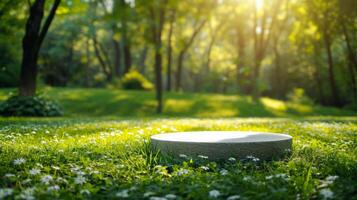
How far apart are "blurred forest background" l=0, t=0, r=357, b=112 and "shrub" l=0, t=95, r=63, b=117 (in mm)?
2592

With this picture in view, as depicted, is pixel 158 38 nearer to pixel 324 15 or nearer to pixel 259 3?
pixel 259 3

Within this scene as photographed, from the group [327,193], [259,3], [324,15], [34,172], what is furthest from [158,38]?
[327,193]

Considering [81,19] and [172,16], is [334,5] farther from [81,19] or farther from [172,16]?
[81,19]

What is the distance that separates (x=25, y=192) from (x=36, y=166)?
1.11 m

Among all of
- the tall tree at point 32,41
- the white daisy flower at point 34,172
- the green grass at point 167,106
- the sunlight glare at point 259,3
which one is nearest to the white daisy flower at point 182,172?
the white daisy flower at point 34,172

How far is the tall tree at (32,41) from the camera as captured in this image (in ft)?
55.2

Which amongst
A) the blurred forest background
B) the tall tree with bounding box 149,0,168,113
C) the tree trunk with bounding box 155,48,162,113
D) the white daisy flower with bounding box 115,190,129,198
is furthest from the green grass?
the white daisy flower with bounding box 115,190,129,198

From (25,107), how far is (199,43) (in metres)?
51.0

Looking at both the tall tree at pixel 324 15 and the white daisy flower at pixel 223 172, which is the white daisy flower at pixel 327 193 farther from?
the tall tree at pixel 324 15

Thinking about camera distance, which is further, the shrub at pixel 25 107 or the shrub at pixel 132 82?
the shrub at pixel 132 82

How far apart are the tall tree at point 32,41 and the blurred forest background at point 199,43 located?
5.03 ft

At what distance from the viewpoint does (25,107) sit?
18.3 meters

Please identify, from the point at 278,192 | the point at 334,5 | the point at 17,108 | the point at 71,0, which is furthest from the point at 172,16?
the point at 278,192

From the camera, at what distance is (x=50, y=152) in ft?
22.1
